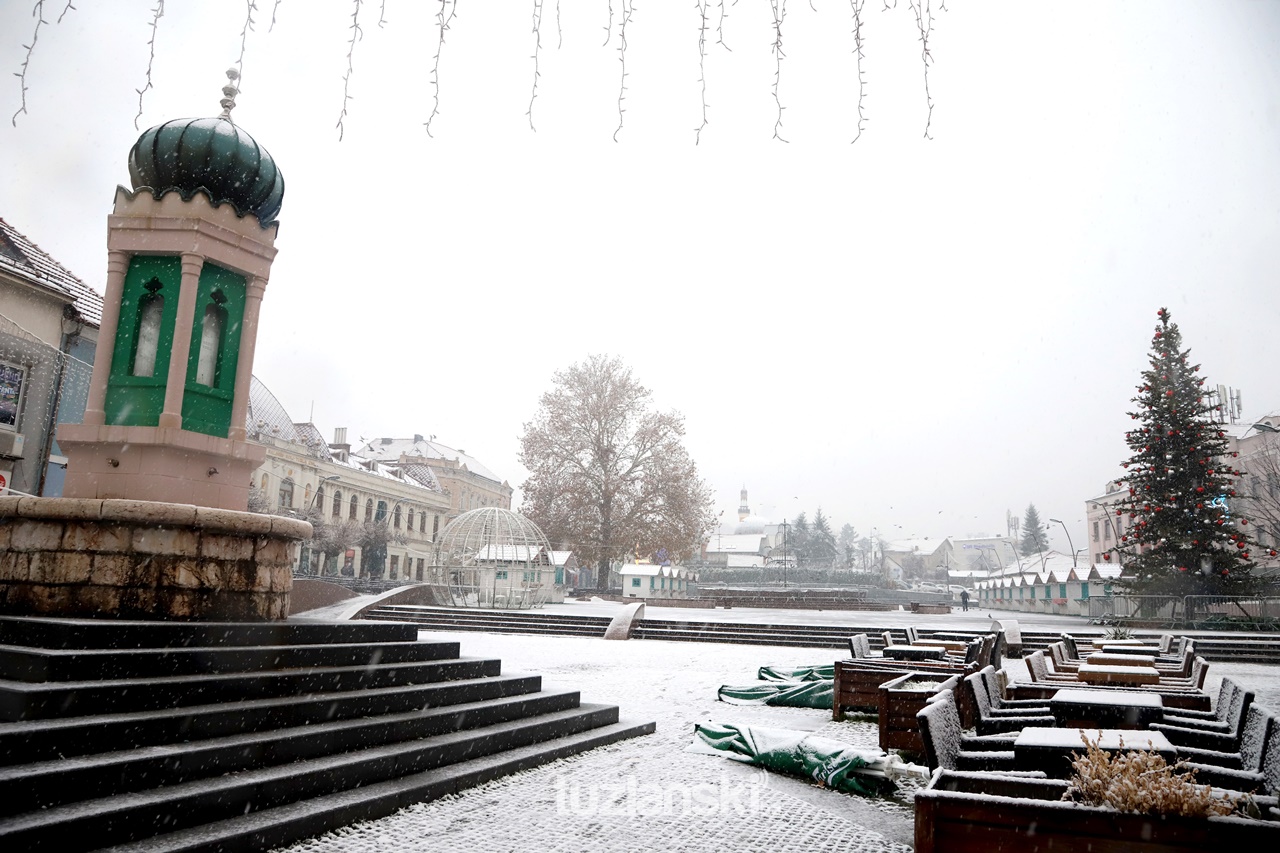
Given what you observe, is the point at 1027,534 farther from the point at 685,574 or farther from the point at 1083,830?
the point at 1083,830

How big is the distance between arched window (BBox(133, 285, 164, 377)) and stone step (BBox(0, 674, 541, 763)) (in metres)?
3.67

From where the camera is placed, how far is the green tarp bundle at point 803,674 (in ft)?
34.8

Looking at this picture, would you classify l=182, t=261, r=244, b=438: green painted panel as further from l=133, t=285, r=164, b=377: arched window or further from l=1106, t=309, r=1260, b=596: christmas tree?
l=1106, t=309, r=1260, b=596: christmas tree

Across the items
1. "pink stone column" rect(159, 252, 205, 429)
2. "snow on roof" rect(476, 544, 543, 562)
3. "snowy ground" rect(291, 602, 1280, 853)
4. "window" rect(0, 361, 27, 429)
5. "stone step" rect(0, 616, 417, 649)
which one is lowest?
"snowy ground" rect(291, 602, 1280, 853)

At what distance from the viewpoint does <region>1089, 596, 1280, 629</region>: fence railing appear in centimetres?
2542

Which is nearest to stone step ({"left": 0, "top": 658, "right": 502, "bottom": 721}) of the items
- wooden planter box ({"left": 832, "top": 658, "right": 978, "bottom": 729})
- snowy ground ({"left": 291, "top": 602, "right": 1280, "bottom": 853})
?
snowy ground ({"left": 291, "top": 602, "right": 1280, "bottom": 853})

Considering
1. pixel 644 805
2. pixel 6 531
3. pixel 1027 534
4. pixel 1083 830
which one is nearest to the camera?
pixel 1083 830

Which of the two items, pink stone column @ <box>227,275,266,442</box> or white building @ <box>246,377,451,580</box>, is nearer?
pink stone column @ <box>227,275,266,442</box>

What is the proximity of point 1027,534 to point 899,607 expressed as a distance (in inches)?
2885

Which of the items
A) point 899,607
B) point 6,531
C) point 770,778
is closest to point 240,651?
point 6,531

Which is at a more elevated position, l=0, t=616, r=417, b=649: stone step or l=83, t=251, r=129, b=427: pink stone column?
l=83, t=251, r=129, b=427: pink stone column

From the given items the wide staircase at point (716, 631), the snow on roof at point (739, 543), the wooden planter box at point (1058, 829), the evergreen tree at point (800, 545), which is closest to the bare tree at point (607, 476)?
the wide staircase at point (716, 631)

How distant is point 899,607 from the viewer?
4406 centimetres

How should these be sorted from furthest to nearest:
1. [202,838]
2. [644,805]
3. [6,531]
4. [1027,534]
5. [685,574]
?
[1027,534]
[685,574]
[6,531]
[644,805]
[202,838]
